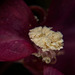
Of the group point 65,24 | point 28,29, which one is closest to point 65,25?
point 65,24

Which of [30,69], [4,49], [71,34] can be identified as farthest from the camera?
[71,34]

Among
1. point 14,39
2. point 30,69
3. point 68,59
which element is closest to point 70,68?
point 68,59

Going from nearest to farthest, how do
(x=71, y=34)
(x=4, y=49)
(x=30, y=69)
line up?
(x=4, y=49) < (x=30, y=69) < (x=71, y=34)

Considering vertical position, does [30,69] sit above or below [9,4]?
below

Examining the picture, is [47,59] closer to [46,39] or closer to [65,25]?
[46,39]

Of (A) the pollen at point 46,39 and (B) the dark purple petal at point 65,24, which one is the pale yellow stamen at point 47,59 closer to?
(A) the pollen at point 46,39

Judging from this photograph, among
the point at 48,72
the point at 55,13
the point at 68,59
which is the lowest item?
the point at 48,72

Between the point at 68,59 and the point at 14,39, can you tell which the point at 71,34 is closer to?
the point at 68,59

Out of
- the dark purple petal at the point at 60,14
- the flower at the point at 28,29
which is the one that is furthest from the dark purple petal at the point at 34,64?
the dark purple petal at the point at 60,14
